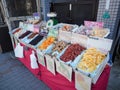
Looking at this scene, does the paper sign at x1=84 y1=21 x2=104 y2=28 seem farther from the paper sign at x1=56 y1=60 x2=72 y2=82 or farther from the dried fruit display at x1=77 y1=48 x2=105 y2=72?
the paper sign at x1=56 y1=60 x2=72 y2=82

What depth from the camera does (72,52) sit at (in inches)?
57.5

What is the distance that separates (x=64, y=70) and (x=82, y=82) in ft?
0.95

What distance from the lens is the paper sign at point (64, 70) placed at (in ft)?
4.43

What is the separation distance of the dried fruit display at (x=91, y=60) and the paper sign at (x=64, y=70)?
152 mm

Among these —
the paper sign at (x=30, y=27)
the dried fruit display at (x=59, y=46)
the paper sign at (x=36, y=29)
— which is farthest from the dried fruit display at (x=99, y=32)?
the paper sign at (x=30, y=27)

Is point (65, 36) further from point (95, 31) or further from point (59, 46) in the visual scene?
point (95, 31)

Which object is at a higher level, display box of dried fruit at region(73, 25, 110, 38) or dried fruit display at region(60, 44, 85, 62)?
display box of dried fruit at region(73, 25, 110, 38)

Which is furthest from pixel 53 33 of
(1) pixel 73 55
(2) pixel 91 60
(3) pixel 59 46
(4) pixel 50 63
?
(2) pixel 91 60

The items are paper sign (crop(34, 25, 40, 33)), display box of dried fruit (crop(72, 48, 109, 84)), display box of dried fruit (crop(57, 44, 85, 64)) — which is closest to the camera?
display box of dried fruit (crop(72, 48, 109, 84))

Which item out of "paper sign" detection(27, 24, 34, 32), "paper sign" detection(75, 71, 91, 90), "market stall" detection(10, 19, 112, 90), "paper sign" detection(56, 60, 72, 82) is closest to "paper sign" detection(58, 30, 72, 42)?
"market stall" detection(10, 19, 112, 90)

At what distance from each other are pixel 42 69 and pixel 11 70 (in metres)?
1.07

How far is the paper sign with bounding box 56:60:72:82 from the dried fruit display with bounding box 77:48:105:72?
0.15m

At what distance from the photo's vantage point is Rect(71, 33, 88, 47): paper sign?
1471 millimetres

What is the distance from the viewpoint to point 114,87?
1966 millimetres
